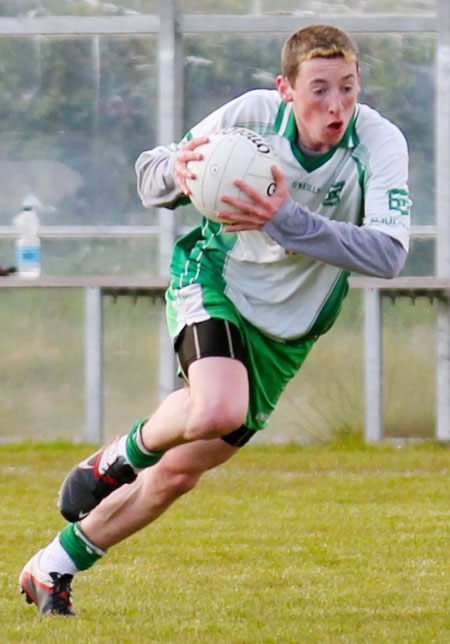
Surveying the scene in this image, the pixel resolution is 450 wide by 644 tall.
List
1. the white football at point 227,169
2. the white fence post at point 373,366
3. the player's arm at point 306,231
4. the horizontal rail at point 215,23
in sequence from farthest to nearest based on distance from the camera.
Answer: the horizontal rail at point 215,23, the white fence post at point 373,366, the white football at point 227,169, the player's arm at point 306,231

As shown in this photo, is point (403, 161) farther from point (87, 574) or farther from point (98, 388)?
point (98, 388)

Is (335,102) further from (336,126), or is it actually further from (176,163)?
(176,163)

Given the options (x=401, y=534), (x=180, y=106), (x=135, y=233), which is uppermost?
(x=180, y=106)

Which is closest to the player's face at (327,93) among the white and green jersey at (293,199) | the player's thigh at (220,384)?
the white and green jersey at (293,199)

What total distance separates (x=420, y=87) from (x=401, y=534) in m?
4.85

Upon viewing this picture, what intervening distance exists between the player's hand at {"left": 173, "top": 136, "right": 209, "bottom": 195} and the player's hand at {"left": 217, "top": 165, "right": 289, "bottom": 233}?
18 cm

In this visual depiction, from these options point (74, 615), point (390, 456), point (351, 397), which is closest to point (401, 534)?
point (74, 615)

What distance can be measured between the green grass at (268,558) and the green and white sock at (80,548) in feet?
0.59

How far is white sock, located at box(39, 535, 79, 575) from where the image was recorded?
487cm

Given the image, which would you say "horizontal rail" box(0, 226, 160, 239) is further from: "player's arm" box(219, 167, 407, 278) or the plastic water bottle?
"player's arm" box(219, 167, 407, 278)

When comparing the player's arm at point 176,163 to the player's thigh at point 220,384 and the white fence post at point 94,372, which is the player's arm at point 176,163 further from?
the white fence post at point 94,372

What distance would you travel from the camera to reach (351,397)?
10578 millimetres

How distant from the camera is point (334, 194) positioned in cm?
475

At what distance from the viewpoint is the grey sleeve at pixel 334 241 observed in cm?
422
